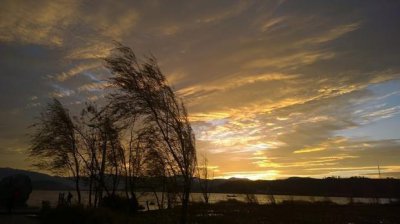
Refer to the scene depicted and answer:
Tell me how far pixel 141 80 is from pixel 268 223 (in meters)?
14.2

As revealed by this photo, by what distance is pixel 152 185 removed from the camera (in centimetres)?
2919

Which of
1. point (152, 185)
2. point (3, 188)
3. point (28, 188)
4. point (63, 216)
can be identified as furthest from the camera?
point (28, 188)

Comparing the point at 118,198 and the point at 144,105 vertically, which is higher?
the point at 144,105

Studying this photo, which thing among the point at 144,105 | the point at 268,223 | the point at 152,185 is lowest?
the point at 268,223

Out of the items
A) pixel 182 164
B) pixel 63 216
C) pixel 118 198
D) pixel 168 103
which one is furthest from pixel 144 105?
pixel 118 198

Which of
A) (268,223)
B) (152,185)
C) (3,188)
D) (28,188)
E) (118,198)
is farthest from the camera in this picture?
(28,188)

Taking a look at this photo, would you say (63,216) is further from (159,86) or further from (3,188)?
(3,188)

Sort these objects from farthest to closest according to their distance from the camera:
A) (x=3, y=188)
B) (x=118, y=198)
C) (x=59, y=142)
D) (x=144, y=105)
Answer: (x=3, y=188) → (x=118, y=198) → (x=59, y=142) → (x=144, y=105)

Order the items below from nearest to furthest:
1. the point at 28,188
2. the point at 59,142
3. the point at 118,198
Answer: the point at 59,142 → the point at 118,198 → the point at 28,188

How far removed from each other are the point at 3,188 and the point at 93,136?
62.7ft

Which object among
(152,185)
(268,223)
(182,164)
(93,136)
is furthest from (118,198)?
(182,164)

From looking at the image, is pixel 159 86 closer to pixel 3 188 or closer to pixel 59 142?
pixel 59 142

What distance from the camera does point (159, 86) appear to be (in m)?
18.1

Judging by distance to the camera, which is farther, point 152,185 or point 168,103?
point 152,185
